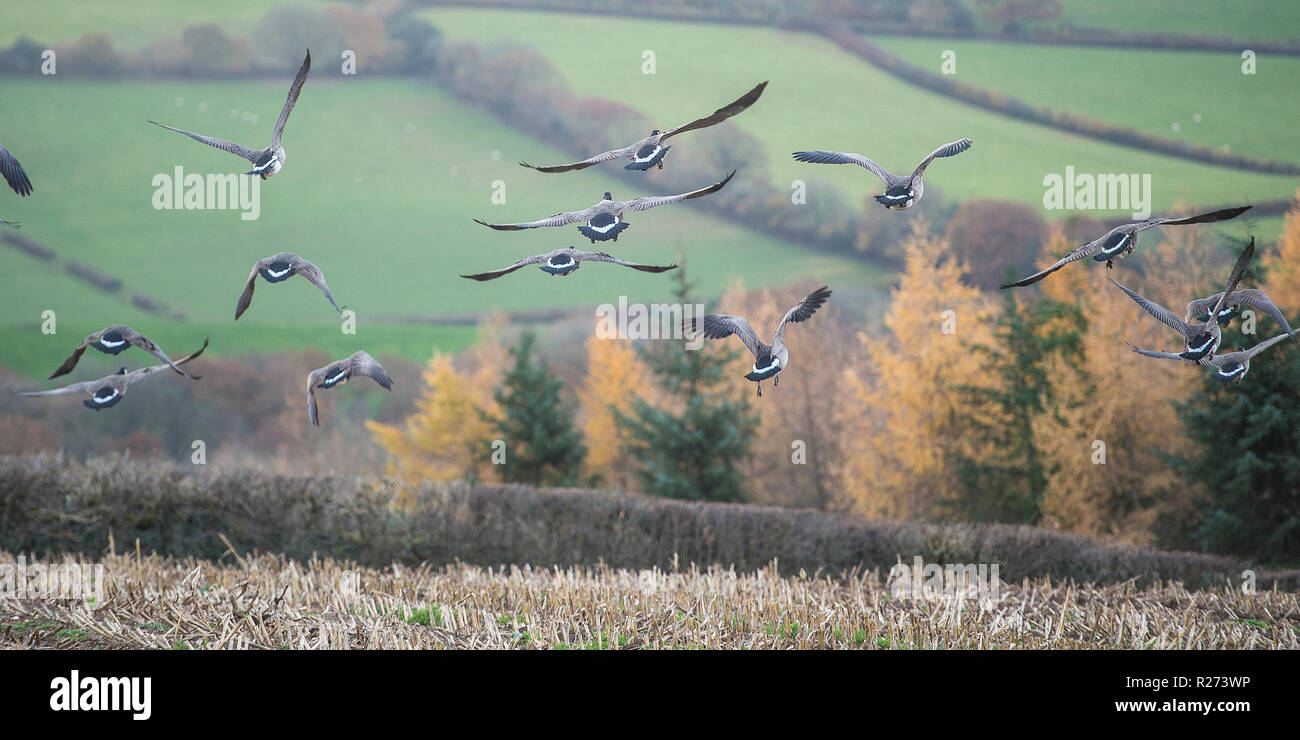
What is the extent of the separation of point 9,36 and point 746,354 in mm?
42608

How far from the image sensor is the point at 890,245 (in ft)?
146

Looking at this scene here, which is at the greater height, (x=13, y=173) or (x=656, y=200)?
(x=13, y=173)

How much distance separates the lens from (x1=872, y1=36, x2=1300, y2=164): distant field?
4447cm

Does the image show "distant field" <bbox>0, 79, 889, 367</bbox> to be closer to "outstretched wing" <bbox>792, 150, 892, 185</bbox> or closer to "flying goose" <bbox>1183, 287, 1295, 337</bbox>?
"flying goose" <bbox>1183, 287, 1295, 337</bbox>

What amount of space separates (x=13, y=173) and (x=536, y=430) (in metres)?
18.1

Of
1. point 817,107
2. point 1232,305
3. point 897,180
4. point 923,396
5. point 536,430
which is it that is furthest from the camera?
point 817,107

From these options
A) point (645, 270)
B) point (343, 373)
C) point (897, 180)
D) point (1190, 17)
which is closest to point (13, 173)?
point (343, 373)

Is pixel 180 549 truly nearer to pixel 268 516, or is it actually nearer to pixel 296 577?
pixel 268 516

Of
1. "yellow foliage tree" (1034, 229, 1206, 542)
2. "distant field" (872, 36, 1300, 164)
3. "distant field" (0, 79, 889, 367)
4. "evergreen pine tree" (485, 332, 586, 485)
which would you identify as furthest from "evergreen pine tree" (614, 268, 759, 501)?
"distant field" (872, 36, 1300, 164)

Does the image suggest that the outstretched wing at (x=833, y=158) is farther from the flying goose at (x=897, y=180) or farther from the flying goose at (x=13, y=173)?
the flying goose at (x=13, y=173)

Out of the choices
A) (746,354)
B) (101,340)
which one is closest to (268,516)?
(101,340)

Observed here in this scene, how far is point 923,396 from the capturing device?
971 inches

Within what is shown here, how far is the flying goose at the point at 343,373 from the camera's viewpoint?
6.68 meters

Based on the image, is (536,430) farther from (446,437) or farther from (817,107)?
(817,107)
